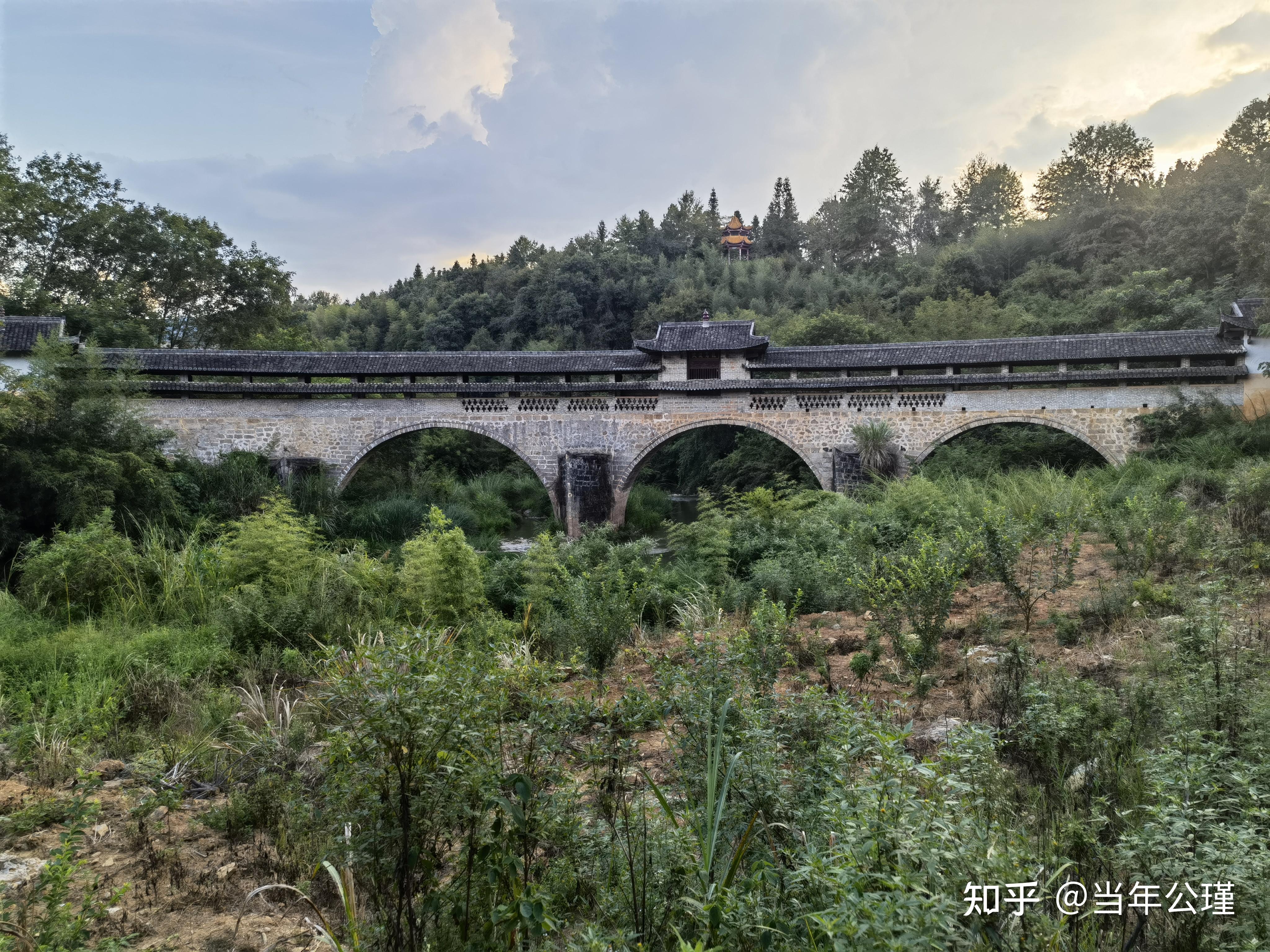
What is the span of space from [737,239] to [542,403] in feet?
108

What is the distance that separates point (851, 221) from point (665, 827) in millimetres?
44357

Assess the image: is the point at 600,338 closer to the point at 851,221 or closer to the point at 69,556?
the point at 851,221

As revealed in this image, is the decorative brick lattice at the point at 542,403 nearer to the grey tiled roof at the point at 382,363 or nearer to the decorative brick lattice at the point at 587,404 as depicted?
the decorative brick lattice at the point at 587,404

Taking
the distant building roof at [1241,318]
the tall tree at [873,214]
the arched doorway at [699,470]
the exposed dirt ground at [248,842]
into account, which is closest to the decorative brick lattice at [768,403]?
the arched doorway at [699,470]

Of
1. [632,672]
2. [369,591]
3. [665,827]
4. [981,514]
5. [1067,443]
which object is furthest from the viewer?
[1067,443]

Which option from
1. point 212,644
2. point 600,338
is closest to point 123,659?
point 212,644

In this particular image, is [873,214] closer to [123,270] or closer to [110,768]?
[123,270]

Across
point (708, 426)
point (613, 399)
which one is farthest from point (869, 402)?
point (613, 399)

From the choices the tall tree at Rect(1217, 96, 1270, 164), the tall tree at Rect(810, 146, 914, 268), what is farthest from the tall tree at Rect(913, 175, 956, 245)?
the tall tree at Rect(1217, 96, 1270, 164)

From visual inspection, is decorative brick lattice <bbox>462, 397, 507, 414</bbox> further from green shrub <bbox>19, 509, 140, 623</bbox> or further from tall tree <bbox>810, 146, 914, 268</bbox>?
tall tree <bbox>810, 146, 914, 268</bbox>

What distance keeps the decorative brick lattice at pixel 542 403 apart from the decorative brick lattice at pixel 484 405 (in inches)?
21.6

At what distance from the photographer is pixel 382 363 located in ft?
63.4

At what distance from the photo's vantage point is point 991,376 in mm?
17344

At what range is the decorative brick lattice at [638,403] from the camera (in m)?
19.2
